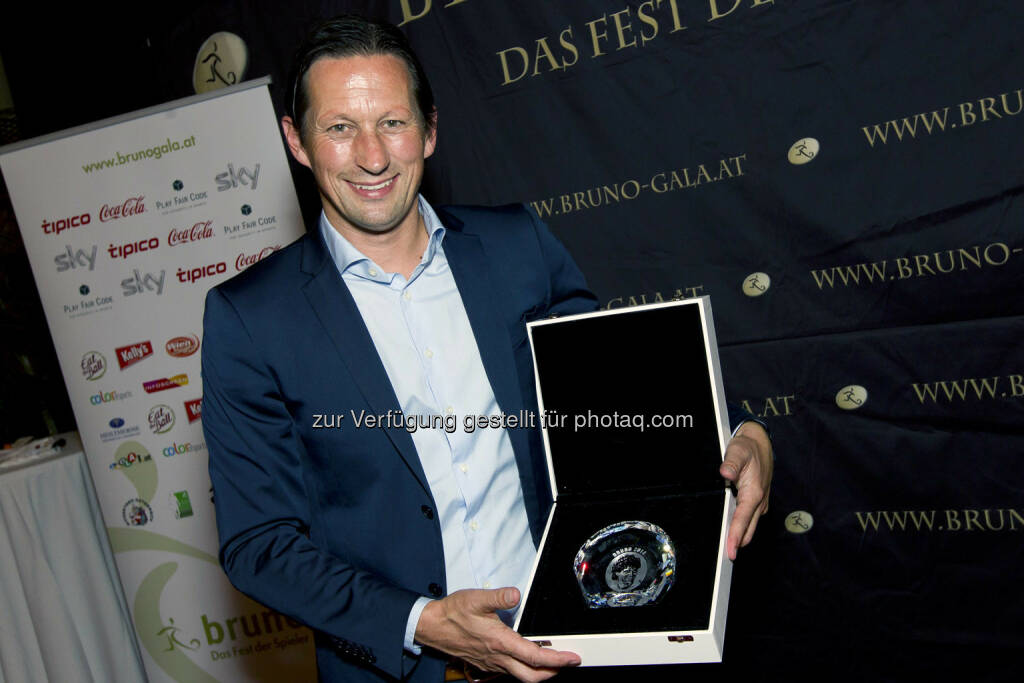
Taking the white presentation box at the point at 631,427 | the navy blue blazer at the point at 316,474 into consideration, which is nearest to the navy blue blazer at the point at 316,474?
the navy blue blazer at the point at 316,474

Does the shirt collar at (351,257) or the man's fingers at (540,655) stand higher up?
the shirt collar at (351,257)

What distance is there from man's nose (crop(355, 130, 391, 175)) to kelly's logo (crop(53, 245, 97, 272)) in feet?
8.42

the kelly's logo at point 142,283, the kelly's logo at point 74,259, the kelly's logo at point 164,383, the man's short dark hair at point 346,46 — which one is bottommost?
the kelly's logo at point 164,383

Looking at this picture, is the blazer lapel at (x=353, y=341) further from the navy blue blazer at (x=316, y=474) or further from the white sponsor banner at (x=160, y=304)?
the white sponsor banner at (x=160, y=304)

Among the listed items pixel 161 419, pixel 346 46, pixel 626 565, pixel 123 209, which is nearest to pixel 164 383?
pixel 161 419

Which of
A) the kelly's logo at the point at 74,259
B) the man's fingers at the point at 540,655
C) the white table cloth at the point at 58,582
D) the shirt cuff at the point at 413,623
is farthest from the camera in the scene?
the kelly's logo at the point at 74,259

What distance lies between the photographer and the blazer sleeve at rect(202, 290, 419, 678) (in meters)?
1.48

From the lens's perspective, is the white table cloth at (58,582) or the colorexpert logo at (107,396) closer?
the white table cloth at (58,582)

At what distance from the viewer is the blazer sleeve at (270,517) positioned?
4.85 ft

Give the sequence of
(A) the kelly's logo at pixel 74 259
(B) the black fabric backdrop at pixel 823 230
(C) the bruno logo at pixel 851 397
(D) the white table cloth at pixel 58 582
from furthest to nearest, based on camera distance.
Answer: (A) the kelly's logo at pixel 74 259 → (D) the white table cloth at pixel 58 582 → (C) the bruno logo at pixel 851 397 → (B) the black fabric backdrop at pixel 823 230

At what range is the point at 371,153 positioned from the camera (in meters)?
1.61

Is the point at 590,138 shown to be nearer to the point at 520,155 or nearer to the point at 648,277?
the point at 520,155

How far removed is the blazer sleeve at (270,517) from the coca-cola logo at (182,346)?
85.7 inches

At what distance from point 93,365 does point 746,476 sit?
3212 millimetres
